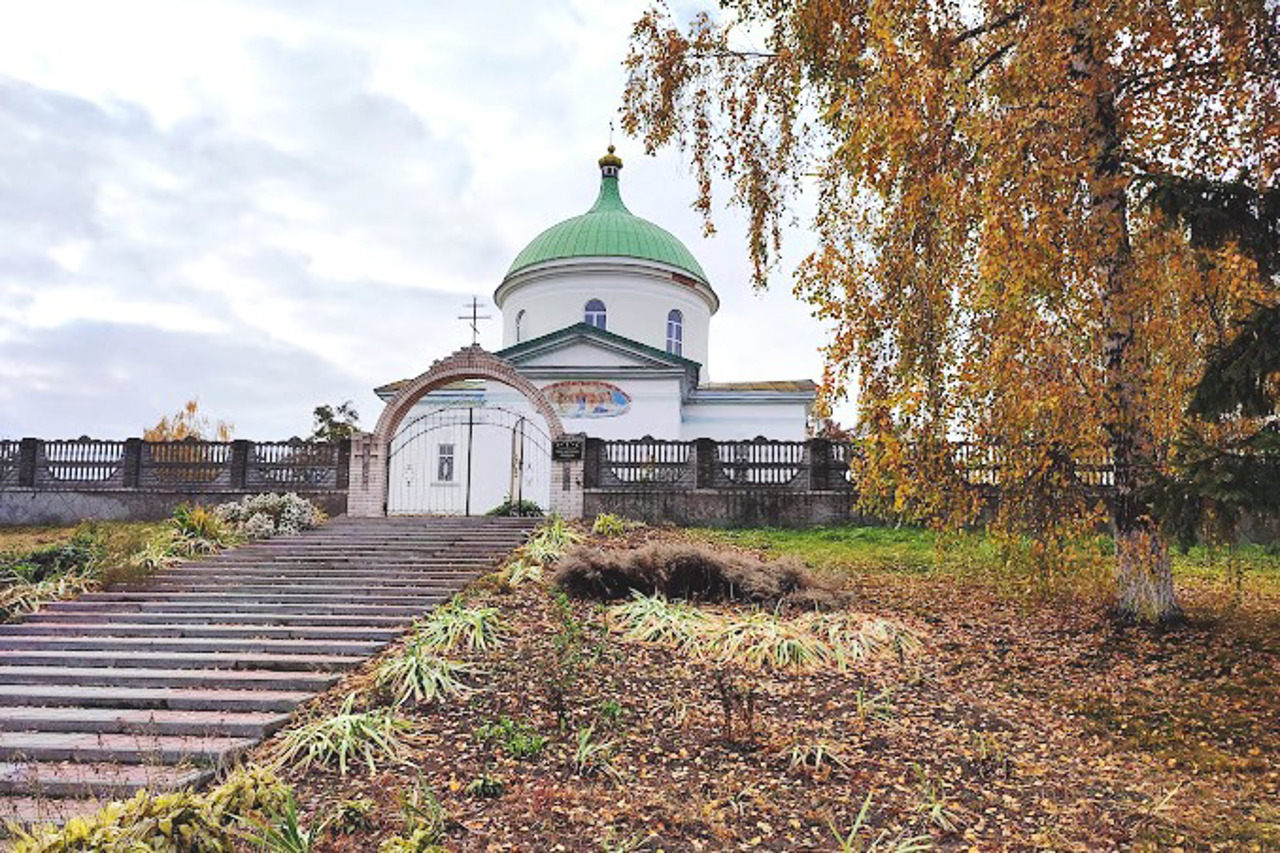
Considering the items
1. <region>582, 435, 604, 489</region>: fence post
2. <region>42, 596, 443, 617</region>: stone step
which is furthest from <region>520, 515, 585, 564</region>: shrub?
<region>582, 435, 604, 489</region>: fence post

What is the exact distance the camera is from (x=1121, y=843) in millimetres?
4965

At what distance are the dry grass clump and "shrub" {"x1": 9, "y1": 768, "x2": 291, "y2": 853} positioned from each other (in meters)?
5.67

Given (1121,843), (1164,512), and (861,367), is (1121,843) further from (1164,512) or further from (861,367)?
(861,367)

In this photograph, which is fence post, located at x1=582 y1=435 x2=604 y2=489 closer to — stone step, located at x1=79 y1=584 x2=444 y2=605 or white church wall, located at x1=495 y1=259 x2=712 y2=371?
stone step, located at x1=79 y1=584 x2=444 y2=605

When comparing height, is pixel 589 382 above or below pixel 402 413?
above

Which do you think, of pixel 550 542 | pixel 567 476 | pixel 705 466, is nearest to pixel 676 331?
pixel 705 466

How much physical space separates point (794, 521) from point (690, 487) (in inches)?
92.6

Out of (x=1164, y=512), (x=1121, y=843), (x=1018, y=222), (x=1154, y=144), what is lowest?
(x=1121, y=843)

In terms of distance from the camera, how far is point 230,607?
1110 cm

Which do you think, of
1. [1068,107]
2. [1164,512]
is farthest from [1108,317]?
[1164,512]

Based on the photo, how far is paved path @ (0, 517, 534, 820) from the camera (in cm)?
642

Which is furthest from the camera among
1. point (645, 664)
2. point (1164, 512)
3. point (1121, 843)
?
point (645, 664)

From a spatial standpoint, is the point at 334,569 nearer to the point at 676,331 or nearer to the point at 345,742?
the point at 345,742

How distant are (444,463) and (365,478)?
7547mm
